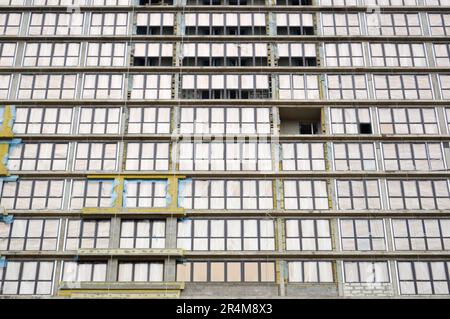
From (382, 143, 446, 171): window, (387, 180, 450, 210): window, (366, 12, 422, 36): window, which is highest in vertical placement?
(366, 12, 422, 36): window

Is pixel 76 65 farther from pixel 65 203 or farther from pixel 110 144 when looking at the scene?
pixel 65 203

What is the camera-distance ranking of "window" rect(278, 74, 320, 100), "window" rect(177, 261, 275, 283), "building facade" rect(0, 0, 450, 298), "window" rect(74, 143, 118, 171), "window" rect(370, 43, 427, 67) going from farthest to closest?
"window" rect(370, 43, 427, 67) < "window" rect(278, 74, 320, 100) < "window" rect(74, 143, 118, 171) < "building facade" rect(0, 0, 450, 298) < "window" rect(177, 261, 275, 283)

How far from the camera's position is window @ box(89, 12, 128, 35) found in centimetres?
5259

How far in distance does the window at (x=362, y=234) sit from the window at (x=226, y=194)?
552 cm

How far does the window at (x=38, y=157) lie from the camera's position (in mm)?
47469

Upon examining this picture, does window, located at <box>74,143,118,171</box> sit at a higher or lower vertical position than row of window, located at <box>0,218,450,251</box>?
higher

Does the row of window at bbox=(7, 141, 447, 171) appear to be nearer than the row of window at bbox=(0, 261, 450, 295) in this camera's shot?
No

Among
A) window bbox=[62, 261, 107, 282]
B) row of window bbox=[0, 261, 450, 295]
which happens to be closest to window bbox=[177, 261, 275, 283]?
row of window bbox=[0, 261, 450, 295]

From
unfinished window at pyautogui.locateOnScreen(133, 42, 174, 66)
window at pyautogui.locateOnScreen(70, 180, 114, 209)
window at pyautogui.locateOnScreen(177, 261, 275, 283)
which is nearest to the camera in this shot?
window at pyautogui.locateOnScreen(177, 261, 275, 283)

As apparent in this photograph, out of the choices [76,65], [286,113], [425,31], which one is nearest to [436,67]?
[425,31]

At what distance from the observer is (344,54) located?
5172cm

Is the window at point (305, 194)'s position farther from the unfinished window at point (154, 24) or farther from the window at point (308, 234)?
the unfinished window at point (154, 24)

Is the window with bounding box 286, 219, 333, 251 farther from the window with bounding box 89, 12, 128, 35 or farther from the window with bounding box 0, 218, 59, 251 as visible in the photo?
the window with bounding box 89, 12, 128, 35

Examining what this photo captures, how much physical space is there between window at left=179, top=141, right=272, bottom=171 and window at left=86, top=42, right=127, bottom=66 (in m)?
9.19
